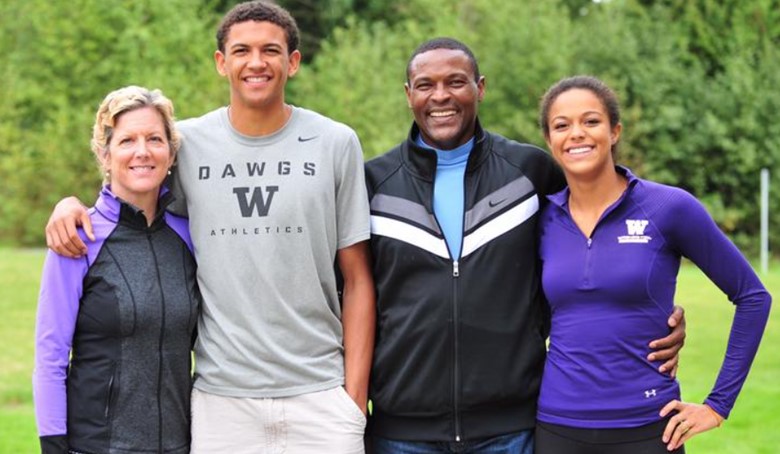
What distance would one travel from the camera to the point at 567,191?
14.3ft

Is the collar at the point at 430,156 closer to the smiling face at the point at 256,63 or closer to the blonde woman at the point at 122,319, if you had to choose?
the smiling face at the point at 256,63

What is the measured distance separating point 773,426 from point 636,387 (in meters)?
4.92

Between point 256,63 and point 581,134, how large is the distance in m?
1.29

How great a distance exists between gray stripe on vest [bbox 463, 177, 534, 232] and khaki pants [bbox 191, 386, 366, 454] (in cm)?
87

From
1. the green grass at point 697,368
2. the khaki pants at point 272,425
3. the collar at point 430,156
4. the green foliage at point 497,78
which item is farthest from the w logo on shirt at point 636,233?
the green foliage at point 497,78

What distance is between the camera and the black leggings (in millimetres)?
3990

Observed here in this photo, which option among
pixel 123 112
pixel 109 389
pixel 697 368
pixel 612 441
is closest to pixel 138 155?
pixel 123 112

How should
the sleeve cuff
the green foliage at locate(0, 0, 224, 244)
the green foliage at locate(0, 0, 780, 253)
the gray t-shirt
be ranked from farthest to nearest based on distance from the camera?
1. the green foliage at locate(0, 0, 224, 244)
2. the green foliage at locate(0, 0, 780, 253)
3. the gray t-shirt
4. the sleeve cuff

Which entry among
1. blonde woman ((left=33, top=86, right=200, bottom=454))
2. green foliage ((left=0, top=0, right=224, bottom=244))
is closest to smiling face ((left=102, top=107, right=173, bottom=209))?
blonde woman ((left=33, top=86, right=200, bottom=454))

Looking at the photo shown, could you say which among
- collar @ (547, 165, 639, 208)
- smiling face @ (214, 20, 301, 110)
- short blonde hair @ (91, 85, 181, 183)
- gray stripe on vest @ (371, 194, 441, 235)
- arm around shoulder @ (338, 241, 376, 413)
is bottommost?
arm around shoulder @ (338, 241, 376, 413)

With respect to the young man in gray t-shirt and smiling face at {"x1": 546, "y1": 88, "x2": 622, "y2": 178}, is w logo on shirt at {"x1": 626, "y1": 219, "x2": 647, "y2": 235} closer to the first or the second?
smiling face at {"x1": 546, "y1": 88, "x2": 622, "y2": 178}

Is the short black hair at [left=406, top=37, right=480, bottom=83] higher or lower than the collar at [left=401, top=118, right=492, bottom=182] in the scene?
higher

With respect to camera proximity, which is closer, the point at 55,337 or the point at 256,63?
the point at 55,337

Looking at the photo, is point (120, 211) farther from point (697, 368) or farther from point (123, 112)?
point (697, 368)
